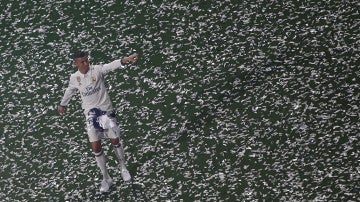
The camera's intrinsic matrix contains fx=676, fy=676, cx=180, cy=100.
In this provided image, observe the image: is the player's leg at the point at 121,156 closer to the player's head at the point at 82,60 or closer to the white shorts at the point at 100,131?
the white shorts at the point at 100,131

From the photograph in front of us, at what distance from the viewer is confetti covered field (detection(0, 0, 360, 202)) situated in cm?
545

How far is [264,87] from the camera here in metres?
A: 6.25

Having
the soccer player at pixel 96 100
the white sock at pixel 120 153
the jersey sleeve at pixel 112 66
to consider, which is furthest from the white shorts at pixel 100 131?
the jersey sleeve at pixel 112 66

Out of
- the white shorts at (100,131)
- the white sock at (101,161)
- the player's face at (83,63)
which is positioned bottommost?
the white sock at (101,161)

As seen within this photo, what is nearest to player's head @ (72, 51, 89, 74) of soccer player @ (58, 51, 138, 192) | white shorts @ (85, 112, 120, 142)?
soccer player @ (58, 51, 138, 192)

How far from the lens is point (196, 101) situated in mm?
6324

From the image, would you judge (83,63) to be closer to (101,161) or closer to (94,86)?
(94,86)

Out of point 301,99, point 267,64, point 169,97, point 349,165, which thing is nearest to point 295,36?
point 267,64

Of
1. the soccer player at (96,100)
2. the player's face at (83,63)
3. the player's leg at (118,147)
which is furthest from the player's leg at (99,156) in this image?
the player's face at (83,63)

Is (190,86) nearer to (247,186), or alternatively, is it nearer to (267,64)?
(267,64)

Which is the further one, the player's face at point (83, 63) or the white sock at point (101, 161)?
the white sock at point (101, 161)

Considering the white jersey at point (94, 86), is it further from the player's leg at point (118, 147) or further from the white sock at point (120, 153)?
the white sock at point (120, 153)

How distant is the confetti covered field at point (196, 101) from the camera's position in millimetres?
5445

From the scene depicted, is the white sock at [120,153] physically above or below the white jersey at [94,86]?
below
